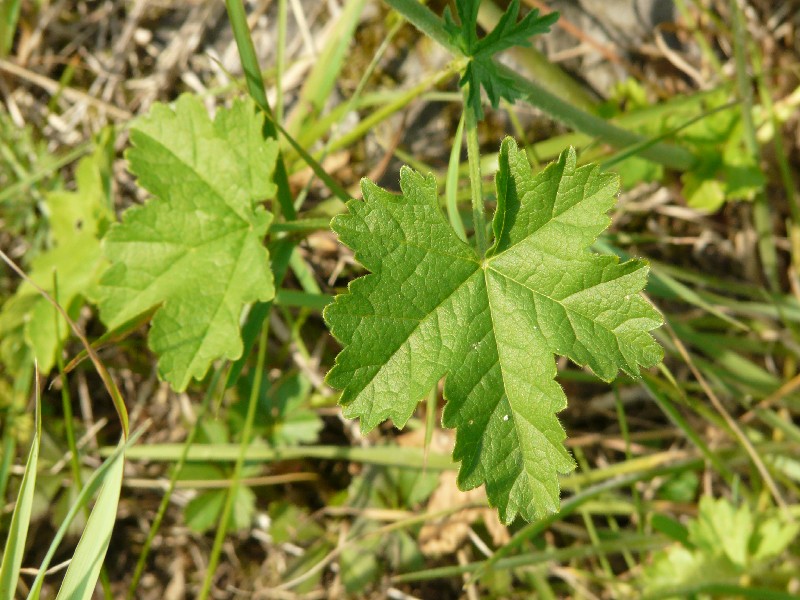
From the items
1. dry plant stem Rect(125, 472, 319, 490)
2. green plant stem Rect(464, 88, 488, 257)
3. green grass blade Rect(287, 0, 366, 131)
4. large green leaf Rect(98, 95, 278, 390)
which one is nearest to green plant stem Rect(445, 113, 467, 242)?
green plant stem Rect(464, 88, 488, 257)

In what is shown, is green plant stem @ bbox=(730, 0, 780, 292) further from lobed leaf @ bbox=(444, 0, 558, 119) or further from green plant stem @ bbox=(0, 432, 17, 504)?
green plant stem @ bbox=(0, 432, 17, 504)

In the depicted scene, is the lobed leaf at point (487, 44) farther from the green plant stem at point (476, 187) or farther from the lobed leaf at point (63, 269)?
the lobed leaf at point (63, 269)

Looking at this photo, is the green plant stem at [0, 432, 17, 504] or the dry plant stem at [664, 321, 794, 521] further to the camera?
the green plant stem at [0, 432, 17, 504]

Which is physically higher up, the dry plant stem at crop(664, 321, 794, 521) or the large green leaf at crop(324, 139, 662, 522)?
the large green leaf at crop(324, 139, 662, 522)

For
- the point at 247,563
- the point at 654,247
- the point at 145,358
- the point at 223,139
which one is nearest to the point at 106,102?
the point at 145,358

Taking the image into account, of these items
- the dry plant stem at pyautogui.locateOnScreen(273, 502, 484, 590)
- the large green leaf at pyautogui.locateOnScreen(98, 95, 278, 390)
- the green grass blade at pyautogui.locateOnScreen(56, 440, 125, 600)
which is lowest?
the dry plant stem at pyautogui.locateOnScreen(273, 502, 484, 590)

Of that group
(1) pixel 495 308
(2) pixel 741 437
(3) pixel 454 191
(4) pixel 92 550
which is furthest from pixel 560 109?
(4) pixel 92 550

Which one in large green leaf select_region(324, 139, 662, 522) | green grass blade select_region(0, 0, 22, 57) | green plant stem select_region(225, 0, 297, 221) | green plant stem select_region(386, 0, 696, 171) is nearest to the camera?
large green leaf select_region(324, 139, 662, 522)
